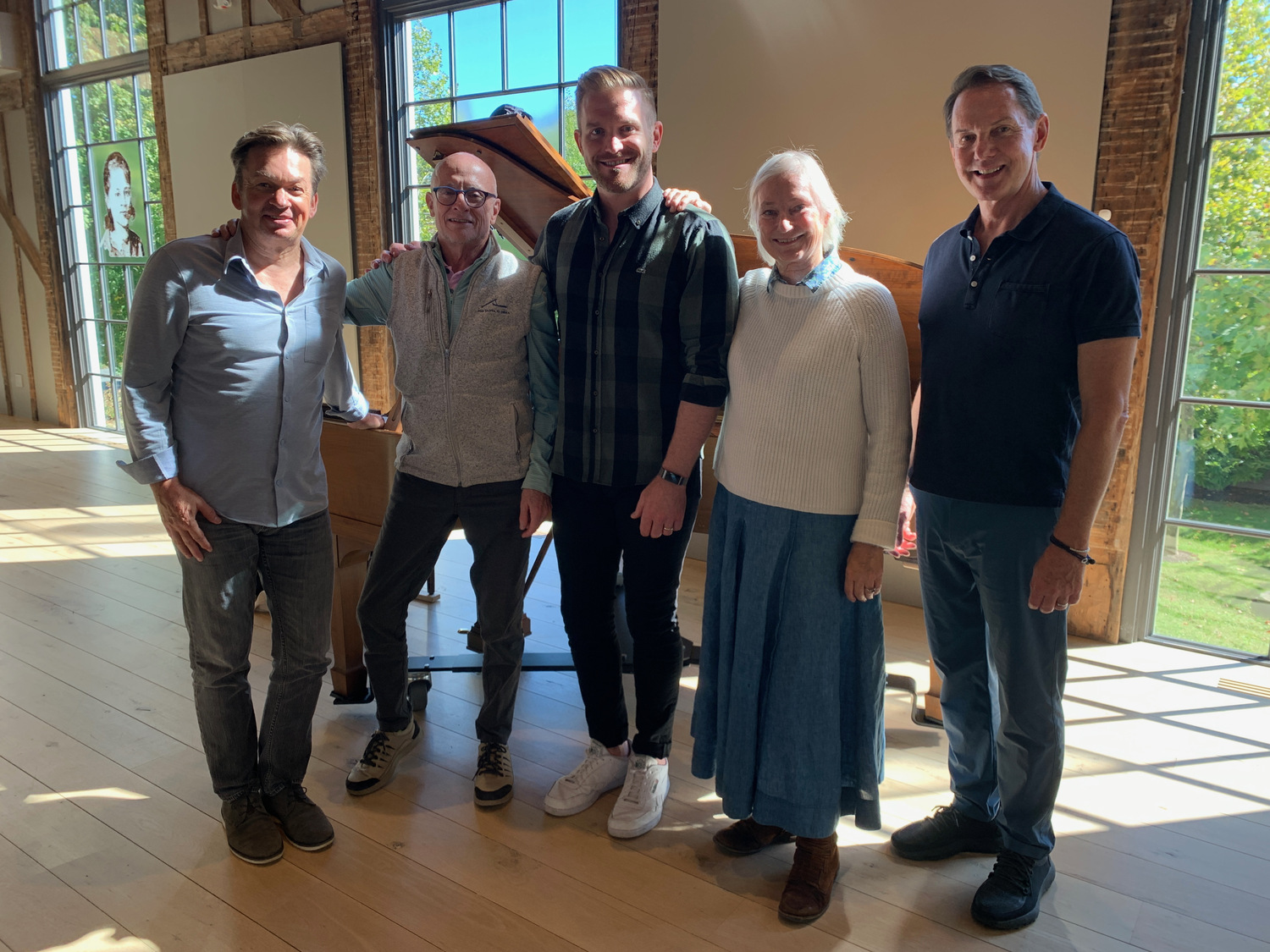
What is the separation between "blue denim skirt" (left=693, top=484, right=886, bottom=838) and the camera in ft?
6.26

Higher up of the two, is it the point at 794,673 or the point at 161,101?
the point at 161,101

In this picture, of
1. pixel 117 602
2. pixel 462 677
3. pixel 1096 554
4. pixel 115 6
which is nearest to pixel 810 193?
pixel 462 677

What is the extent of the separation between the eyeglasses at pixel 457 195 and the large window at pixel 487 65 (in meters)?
2.94

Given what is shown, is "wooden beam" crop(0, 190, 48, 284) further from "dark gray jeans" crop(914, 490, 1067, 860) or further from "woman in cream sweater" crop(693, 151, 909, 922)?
"dark gray jeans" crop(914, 490, 1067, 860)

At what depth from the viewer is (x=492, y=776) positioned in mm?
2445

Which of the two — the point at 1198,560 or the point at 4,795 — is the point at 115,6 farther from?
the point at 1198,560

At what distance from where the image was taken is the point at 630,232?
2.07m

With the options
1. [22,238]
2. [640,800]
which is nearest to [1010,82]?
[640,800]

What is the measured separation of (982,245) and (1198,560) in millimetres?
2501

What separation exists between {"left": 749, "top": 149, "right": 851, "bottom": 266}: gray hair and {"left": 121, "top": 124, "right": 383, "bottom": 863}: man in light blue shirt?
103cm

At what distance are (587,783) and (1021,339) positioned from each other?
5.15ft

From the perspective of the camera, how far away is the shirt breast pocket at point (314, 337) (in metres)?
2.11

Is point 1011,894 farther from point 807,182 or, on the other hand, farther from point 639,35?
point 639,35

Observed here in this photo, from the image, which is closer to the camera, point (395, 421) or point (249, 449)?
point (249, 449)
